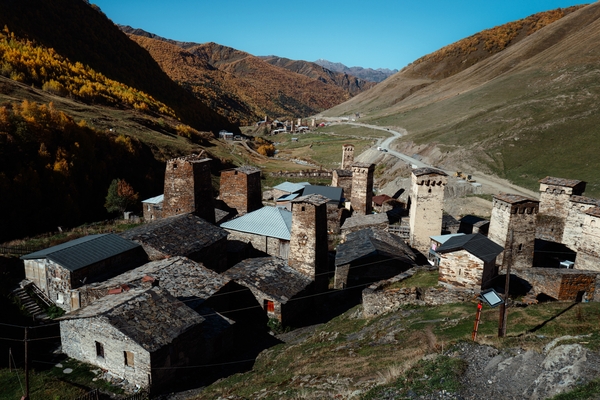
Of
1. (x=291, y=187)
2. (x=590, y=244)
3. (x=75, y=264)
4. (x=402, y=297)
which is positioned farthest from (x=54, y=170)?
(x=590, y=244)

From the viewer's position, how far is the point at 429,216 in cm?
2336

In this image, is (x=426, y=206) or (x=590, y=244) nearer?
(x=590, y=244)

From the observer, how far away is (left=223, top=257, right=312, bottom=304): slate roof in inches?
697

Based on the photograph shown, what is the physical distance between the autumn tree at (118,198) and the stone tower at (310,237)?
18.8 metres

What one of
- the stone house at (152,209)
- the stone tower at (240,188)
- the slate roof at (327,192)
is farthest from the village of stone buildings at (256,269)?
the slate roof at (327,192)

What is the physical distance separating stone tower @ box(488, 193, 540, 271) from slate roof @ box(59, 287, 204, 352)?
517 inches

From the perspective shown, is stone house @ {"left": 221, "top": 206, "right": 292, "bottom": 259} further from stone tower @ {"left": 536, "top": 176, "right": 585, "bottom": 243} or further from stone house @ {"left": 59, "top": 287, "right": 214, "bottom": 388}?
stone tower @ {"left": 536, "top": 176, "right": 585, "bottom": 243}

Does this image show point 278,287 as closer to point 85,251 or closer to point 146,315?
point 146,315

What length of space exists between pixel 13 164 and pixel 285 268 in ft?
77.1

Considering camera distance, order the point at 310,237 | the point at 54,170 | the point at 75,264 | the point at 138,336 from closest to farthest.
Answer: the point at 138,336, the point at 75,264, the point at 310,237, the point at 54,170

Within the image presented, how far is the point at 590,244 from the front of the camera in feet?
56.0

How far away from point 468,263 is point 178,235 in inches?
536

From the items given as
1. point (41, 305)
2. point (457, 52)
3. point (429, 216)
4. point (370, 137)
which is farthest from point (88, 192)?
point (457, 52)

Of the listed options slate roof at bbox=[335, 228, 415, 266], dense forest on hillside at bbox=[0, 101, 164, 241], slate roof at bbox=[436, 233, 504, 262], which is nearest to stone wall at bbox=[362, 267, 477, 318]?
slate roof at bbox=[436, 233, 504, 262]
